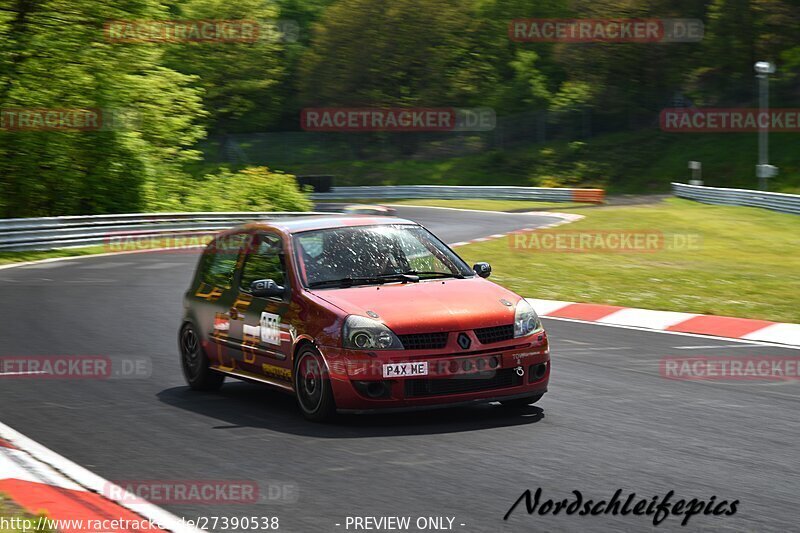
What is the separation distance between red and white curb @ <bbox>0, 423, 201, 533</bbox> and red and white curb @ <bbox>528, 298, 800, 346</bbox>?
7969 mm

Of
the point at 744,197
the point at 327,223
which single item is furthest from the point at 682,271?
the point at 744,197

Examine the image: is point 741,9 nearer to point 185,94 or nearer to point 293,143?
point 293,143

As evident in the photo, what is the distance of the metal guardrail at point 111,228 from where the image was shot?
93.2 ft

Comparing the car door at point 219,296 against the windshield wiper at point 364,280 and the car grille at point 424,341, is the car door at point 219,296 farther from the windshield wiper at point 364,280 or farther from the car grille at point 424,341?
the car grille at point 424,341

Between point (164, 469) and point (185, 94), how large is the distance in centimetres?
3006

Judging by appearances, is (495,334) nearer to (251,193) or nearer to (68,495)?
(68,495)

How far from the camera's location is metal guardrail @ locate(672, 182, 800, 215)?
38.3m

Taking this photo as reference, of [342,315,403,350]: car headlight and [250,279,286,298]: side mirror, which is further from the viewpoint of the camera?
[250,279,286,298]: side mirror

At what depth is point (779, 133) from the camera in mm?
55312

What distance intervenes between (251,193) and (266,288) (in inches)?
1228

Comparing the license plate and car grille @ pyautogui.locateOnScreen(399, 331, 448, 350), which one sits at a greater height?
car grille @ pyautogui.locateOnScreen(399, 331, 448, 350)

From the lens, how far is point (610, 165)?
5934cm

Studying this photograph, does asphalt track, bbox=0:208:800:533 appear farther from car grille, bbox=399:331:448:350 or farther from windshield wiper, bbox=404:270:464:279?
windshield wiper, bbox=404:270:464:279

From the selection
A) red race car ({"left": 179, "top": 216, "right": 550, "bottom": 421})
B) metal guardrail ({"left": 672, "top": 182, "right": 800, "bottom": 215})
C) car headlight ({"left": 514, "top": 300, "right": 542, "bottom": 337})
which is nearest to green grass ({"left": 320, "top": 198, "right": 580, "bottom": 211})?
metal guardrail ({"left": 672, "top": 182, "right": 800, "bottom": 215})
